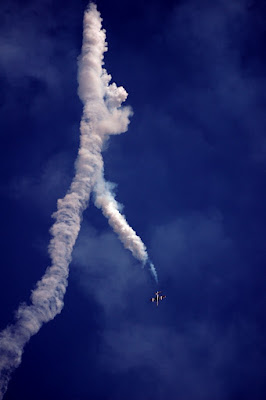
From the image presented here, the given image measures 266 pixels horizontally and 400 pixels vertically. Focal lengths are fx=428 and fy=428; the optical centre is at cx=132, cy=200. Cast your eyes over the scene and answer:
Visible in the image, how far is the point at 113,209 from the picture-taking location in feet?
286

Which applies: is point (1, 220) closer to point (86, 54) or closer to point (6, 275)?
point (6, 275)

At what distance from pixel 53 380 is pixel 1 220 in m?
42.9

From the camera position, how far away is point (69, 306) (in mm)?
112000

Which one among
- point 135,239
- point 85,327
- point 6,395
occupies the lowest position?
point 6,395

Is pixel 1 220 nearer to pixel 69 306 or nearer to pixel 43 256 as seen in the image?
pixel 43 256

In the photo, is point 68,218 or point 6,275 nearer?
point 68,218

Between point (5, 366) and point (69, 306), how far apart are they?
1218 inches

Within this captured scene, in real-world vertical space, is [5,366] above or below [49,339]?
below

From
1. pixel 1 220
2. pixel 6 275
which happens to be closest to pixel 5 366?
pixel 6 275

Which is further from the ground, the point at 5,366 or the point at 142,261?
the point at 142,261

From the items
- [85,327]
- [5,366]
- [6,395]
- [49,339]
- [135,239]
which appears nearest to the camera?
[5,366]

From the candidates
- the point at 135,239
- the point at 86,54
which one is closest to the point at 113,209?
the point at 135,239

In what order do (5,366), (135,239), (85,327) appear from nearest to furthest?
(5,366) → (135,239) → (85,327)

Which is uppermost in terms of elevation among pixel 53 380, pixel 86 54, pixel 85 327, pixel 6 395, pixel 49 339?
pixel 86 54
